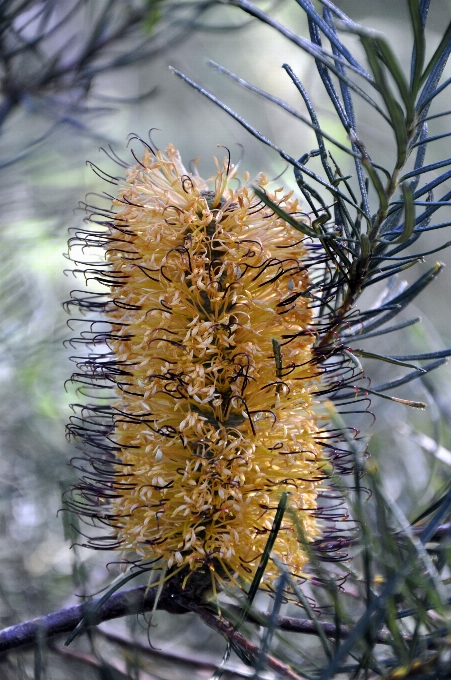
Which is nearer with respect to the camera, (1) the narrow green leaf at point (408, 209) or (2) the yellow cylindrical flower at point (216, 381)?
(1) the narrow green leaf at point (408, 209)

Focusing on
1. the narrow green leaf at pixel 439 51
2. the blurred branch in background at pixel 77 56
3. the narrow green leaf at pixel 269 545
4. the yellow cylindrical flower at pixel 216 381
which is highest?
the blurred branch in background at pixel 77 56

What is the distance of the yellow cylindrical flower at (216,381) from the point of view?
2.08ft

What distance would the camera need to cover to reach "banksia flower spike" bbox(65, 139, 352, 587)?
63 cm

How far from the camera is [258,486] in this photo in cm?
65

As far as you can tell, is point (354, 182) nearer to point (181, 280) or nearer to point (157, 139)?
point (157, 139)

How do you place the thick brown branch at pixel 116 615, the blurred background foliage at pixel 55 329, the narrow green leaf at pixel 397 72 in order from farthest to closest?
the blurred background foliage at pixel 55 329 → the thick brown branch at pixel 116 615 → the narrow green leaf at pixel 397 72

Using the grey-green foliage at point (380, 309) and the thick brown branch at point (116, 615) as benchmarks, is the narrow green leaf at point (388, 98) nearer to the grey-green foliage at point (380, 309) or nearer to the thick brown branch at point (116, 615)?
the grey-green foliage at point (380, 309)

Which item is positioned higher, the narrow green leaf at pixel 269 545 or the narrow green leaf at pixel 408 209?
the narrow green leaf at pixel 408 209

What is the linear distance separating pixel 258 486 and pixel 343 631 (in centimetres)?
16

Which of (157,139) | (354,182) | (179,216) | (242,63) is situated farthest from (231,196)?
(242,63)

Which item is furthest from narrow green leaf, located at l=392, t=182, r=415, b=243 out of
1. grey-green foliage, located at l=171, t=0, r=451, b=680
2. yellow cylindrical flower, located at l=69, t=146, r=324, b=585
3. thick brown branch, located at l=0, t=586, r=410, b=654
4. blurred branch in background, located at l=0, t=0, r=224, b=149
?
blurred branch in background, located at l=0, t=0, r=224, b=149

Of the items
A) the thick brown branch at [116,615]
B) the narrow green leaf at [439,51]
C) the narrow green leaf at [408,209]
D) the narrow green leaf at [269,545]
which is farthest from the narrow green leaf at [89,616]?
the narrow green leaf at [439,51]

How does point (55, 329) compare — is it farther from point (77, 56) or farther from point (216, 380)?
point (216, 380)

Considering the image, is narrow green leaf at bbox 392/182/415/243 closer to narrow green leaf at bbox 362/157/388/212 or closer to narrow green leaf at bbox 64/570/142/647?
narrow green leaf at bbox 362/157/388/212
